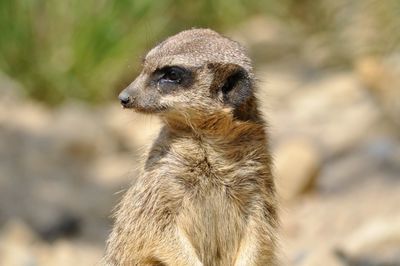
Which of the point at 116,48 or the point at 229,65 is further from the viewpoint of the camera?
the point at 116,48

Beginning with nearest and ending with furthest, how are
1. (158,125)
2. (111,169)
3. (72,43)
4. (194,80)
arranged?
(194,80) → (158,125) → (111,169) → (72,43)

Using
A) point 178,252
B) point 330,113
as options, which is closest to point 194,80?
point 178,252

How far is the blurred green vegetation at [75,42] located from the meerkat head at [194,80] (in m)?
4.58

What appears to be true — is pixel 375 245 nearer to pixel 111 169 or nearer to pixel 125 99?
pixel 125 99

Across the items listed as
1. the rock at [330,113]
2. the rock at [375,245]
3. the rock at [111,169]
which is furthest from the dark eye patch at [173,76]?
the rock at [111,169]

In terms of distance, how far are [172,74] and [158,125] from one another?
1.99 m

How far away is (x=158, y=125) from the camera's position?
512 centimetres

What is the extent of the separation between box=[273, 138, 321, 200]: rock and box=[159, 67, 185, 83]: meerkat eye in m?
2.58

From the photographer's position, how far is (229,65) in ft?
10.4

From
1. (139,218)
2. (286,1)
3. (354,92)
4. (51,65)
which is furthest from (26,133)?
(139,218)

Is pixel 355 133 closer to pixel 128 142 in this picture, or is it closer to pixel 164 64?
pixel 128 142

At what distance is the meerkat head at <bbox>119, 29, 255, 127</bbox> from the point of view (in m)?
3.11

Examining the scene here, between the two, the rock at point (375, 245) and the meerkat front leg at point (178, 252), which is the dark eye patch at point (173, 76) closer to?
the meerkat front leg at point (178, 252)

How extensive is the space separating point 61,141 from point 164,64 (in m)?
3.90
